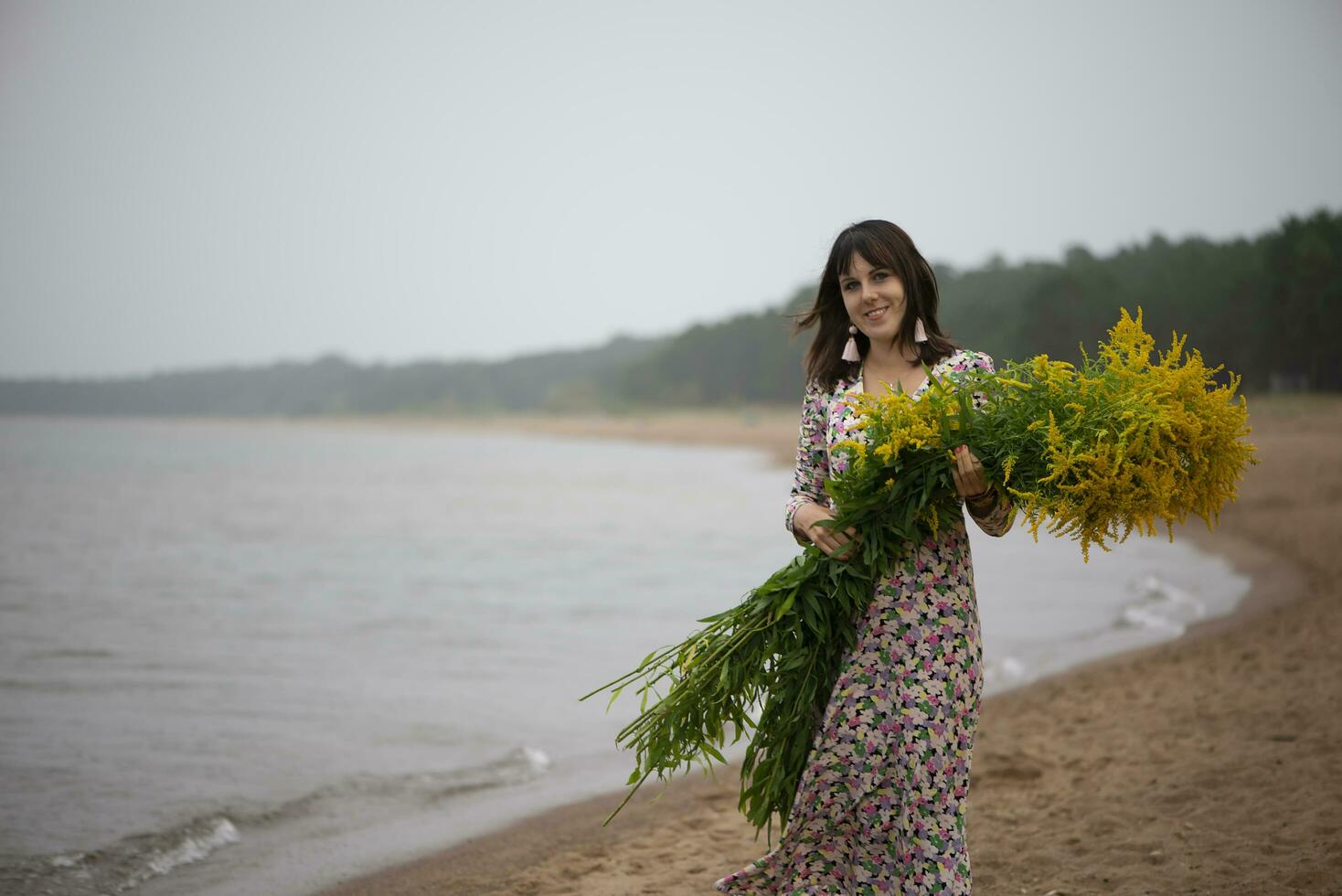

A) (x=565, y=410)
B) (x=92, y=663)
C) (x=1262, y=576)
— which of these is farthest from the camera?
(x=565, y=410)

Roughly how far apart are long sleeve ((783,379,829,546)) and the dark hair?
0.07m

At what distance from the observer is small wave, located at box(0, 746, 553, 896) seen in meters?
4.54

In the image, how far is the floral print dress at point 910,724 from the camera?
2754 mm

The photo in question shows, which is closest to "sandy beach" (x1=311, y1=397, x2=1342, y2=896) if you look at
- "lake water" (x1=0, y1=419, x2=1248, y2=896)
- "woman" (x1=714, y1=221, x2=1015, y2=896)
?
"lake water" (x1=0, y1=419, x2=1248, y2=896)

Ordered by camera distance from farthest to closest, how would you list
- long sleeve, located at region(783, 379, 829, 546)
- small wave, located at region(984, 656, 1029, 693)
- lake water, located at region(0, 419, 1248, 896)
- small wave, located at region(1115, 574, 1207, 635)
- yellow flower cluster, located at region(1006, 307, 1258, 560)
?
small wave, located at region(1115, 574, 1207, 635) → small wave, located at region(984, 656, 1029, 693) → lake water, located at region(0, 419, 1248, 896) → long sleeve, located at region(783, 379, 829, 546) → yellow flower cluster, located at region(1006, 307, 1258, 560)

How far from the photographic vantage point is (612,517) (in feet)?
70.6

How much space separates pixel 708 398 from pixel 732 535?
57.5 metres

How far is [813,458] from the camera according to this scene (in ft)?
10.1

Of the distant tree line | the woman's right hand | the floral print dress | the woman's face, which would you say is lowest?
the floral print dress

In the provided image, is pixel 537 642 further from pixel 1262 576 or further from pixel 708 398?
pixel 708 398

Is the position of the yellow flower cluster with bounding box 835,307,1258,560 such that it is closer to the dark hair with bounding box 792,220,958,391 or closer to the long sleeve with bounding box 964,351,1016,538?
the long sleeve with bounding box 964,351,1016,538

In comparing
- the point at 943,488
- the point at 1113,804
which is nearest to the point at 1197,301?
the point at 1113,804

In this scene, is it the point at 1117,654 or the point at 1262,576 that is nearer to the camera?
the point at 1117,654

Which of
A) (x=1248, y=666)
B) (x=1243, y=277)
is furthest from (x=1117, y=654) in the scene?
(x=1243, y=277)
